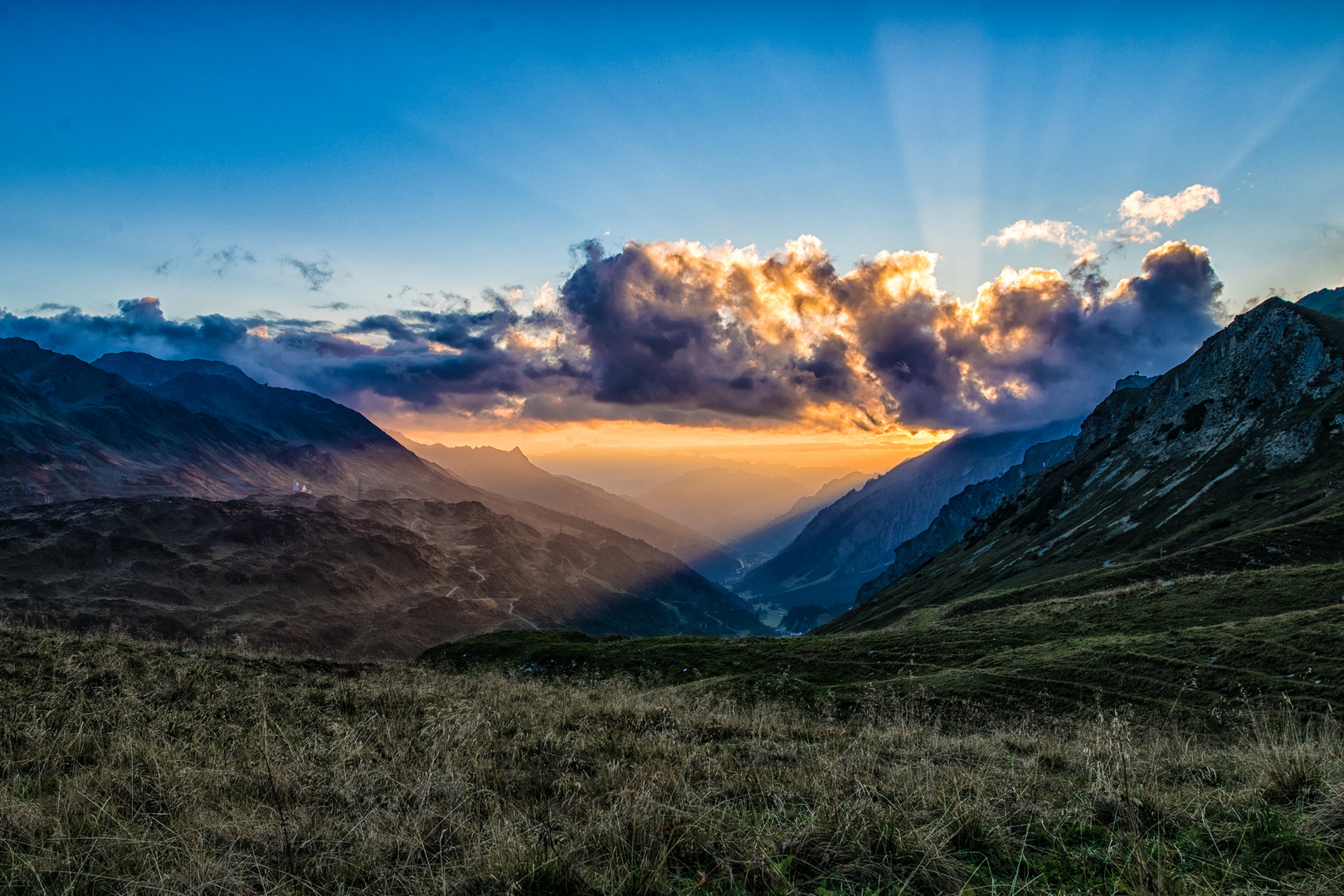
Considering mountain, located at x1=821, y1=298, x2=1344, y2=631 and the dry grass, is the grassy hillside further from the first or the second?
mountain, located at x1=821, y1=298, x2=1344, y2=631

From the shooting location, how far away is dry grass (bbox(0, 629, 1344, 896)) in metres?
4.15

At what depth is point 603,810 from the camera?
5.54 m

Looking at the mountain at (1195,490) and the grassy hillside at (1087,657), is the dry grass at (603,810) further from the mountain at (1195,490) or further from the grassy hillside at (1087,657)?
the mountain at (1195,490)

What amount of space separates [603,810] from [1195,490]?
126 metres

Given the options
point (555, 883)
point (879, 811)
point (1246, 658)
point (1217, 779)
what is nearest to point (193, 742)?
point (555, 883)

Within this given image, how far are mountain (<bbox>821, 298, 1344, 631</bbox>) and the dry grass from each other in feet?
172

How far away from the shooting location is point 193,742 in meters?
7.72

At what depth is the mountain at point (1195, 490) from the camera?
52344mm

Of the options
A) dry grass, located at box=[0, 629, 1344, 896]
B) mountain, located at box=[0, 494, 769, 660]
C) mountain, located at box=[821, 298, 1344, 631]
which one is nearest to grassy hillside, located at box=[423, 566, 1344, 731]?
dry grass, located at box=[0, 629, 1344, 896]

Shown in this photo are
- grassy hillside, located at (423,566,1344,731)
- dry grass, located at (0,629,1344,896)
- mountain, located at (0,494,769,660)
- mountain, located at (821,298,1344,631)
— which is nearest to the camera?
dry grass, located at (0,629,1344,896)

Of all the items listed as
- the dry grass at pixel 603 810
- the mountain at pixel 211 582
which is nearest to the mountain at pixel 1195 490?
the dry grass at pixel 603 810

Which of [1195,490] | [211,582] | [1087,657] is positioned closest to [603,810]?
[1087,657]

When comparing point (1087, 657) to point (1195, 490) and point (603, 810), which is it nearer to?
point (603, 810)

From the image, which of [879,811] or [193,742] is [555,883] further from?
[193,742]
